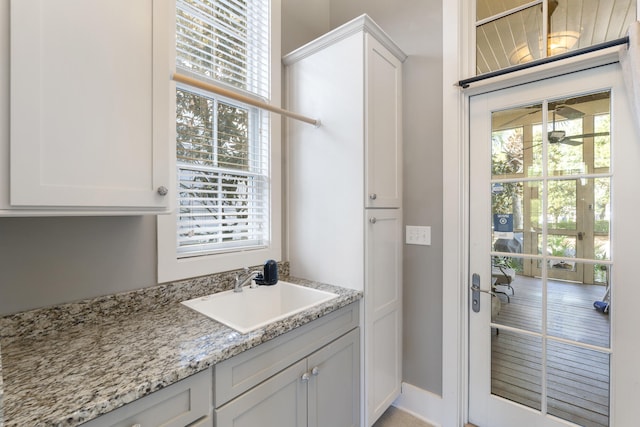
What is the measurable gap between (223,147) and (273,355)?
3.77 ft

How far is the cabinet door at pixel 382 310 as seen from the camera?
1601mm

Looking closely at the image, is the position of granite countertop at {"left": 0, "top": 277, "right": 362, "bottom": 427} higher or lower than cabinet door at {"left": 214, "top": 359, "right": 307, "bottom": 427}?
higher

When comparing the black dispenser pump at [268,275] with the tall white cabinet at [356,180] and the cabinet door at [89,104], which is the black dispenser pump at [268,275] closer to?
the tall white cabinet at [356,180]

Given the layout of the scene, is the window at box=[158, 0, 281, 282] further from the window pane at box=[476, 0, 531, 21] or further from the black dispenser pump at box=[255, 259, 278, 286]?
the window pane at box=[476, 0, 531, 21]

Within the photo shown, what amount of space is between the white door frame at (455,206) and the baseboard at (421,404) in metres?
0.06

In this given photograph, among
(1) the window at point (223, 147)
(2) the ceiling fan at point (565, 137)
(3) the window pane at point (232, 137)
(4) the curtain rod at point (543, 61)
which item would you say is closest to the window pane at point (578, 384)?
(2) the ceiling fan at point (565, 137)

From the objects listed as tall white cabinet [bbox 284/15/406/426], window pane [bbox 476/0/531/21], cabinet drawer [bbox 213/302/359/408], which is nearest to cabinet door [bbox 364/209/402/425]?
tall white cabinet [bbox 284/15/406/426]

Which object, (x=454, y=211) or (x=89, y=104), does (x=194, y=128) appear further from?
(x=454, y=211)

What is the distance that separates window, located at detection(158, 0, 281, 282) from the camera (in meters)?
1.47

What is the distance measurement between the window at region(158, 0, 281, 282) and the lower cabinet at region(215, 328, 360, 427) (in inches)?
27.2

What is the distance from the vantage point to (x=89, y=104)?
88 cm

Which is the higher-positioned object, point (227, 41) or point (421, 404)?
point (227, 41)

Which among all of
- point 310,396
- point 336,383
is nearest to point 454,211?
point 336,383

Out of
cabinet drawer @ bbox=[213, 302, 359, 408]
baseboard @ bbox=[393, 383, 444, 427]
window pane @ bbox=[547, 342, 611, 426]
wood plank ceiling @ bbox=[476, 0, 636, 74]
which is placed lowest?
baseboard @ bbox=[393, 383, 444, 427]
